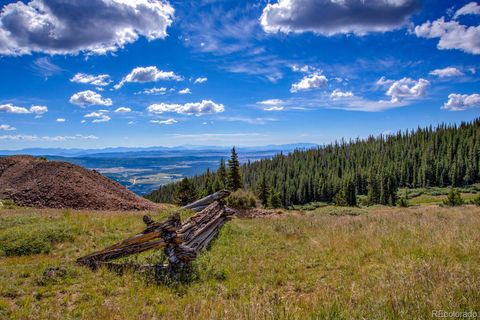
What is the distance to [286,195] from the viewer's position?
138 meters

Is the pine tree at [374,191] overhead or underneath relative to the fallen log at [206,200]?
underneath

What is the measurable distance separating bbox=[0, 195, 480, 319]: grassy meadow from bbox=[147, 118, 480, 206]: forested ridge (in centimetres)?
6707

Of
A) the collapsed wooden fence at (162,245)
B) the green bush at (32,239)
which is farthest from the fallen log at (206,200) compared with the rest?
the green bush at (32,239)

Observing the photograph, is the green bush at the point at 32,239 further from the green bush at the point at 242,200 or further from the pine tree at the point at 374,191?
the pine tree at the point at 374,191

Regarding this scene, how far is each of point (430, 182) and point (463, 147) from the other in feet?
81.8

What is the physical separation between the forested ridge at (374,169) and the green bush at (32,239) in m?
66.2

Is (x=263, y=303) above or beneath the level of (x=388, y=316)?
beneath

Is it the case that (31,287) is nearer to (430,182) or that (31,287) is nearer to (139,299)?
(139,299)

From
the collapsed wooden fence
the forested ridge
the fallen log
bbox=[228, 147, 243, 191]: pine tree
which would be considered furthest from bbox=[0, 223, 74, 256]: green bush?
the forested ridge

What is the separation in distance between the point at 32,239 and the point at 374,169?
14527cm

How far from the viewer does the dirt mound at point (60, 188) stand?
21.8 metres

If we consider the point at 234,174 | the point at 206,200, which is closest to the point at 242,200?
the point at 206,200

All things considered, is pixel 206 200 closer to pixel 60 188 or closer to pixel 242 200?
pixel 60 188

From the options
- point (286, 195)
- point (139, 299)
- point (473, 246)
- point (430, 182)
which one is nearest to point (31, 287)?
point (139, 299)
